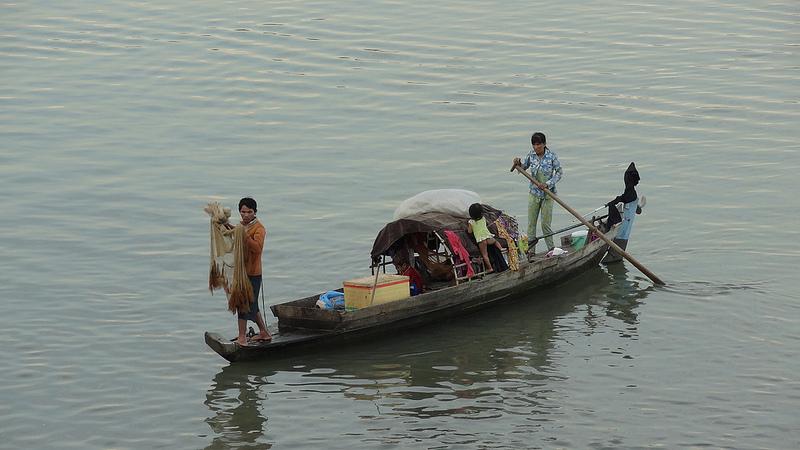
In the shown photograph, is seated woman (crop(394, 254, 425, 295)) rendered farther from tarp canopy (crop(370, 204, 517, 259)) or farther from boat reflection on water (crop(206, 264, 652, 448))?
boat reflection on water (crop(206, 264, 652, 448))

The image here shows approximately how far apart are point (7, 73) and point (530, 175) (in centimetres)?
1502

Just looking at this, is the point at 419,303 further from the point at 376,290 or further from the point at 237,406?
the point at 237,406

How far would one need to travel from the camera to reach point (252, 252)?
13.0 metres

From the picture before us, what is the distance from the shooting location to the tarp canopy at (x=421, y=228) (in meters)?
14.5

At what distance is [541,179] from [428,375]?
12.6 ft

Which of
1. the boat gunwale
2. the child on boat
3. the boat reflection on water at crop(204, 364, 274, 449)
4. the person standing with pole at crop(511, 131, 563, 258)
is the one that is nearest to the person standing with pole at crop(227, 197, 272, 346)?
the boat reflection on water at crop(204, 364, 274, 449)

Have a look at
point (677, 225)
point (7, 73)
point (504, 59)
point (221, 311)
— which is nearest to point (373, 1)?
point (504, 59)

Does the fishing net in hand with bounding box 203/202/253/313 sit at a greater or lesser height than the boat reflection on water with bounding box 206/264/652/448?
greater

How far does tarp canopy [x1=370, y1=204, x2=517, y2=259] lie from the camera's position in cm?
1454

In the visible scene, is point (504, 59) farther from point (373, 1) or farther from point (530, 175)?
point (530, 175)

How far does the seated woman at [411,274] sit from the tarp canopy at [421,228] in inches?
7.4

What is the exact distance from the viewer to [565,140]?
74.1 feet

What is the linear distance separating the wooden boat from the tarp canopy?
0.01 m

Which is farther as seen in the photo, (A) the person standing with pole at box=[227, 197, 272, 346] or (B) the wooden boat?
(B) the wooden boat
